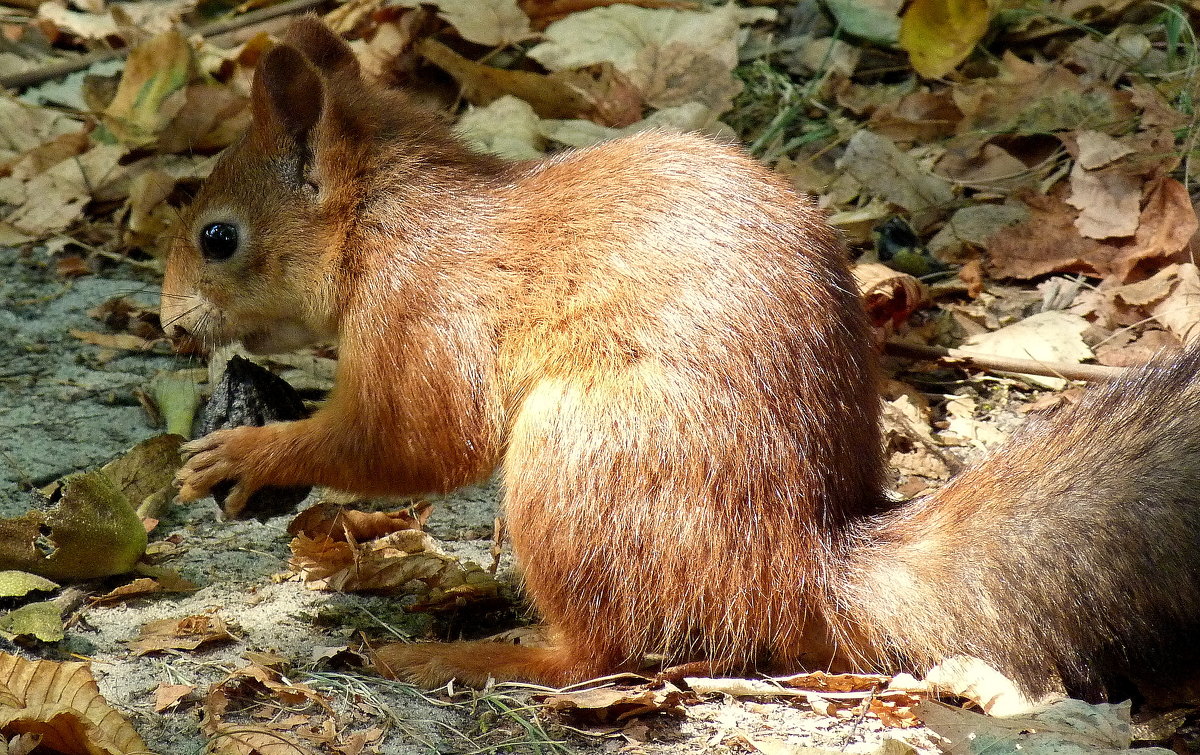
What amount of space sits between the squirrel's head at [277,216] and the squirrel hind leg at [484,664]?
0.82 meters

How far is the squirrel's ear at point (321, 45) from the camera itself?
3.34 metres

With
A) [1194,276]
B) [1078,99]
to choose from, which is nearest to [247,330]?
[1194,276]

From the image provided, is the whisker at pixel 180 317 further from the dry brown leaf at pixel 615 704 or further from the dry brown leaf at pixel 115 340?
the dry brown leaf at pixel 615 704

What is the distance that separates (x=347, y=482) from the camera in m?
2.97

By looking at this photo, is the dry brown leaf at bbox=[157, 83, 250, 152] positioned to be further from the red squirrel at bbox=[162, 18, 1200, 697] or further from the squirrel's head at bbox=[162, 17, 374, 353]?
the red squirrel at bbox=[162, 18, 1200, 697]

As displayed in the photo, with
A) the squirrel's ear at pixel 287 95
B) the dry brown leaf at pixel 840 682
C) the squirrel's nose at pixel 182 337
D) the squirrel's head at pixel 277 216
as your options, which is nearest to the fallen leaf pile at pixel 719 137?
the dry brown leaf at pixel 840 682

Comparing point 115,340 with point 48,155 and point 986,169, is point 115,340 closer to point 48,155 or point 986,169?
point 48,155

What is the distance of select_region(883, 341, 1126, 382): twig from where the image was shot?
142 inches

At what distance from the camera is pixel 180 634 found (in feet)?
9.10

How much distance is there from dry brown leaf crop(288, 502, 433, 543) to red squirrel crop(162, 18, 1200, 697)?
29 centimetres

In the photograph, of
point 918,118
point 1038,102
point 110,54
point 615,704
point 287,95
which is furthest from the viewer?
point 110,54

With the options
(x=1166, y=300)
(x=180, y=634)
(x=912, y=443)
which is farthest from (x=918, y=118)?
(x=180, y=634)

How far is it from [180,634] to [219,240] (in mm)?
921

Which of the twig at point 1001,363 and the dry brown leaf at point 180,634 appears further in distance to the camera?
the twig at point 1001,363
